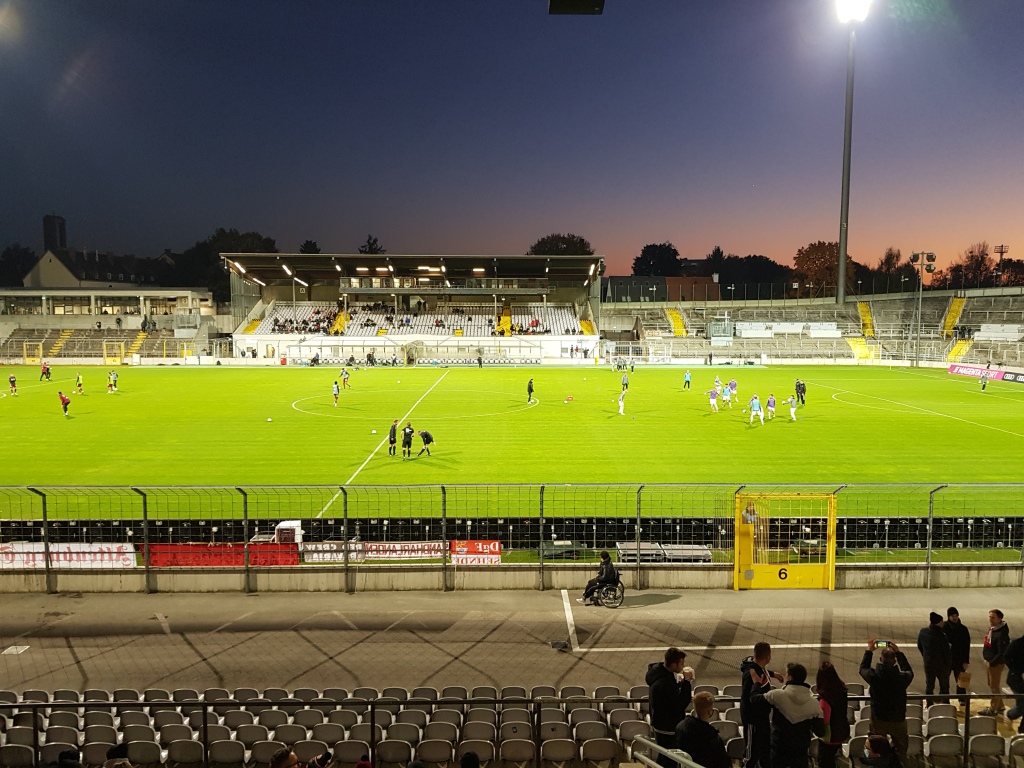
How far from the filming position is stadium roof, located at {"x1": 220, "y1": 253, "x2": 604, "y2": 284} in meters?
75.2

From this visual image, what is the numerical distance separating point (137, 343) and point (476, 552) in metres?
74.5

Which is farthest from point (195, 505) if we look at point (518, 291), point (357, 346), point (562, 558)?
point (518, 291)

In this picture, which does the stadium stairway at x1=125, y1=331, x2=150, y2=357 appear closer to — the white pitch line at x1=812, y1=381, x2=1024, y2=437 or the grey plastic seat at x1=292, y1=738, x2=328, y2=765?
the white pitch line at x1=812, y1=381, x2=1024, y2=437

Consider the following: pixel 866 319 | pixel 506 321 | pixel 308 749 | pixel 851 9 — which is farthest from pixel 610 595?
pixel 866 319

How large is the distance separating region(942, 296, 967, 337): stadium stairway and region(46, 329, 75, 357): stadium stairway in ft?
308

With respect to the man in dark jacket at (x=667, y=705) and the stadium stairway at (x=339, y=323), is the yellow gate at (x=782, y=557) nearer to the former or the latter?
the man in dark jacket at (x=667, y=705)

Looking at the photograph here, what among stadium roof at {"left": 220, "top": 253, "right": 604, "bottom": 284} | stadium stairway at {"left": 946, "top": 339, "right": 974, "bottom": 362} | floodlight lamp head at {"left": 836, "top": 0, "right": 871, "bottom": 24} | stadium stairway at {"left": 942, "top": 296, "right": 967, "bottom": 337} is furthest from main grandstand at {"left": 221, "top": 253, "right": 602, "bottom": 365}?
stadium stairway at {"left": 942, "top": 296, "right": 967, "bottom": 337}

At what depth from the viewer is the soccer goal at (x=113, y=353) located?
7056 cm

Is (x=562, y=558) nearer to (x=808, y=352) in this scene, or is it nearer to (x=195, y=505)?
(x=195, y=505)

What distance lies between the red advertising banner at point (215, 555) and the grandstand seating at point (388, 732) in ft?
16.1

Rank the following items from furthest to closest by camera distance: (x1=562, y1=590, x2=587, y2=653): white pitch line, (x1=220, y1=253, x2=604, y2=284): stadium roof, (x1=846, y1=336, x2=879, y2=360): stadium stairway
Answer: (x1=220, y1=253, x2=604, y2=284): stadium roof < (x1=846, y1=336, x2=879, y2=360): stadium stairway < (x1=562, y1=590, x2=587, y2=653): white pitch line

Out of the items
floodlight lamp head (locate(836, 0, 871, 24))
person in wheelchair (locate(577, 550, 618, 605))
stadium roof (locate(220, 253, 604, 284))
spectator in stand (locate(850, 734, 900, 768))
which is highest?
floodlight lamp head (locate(836, 0, 871, 24))

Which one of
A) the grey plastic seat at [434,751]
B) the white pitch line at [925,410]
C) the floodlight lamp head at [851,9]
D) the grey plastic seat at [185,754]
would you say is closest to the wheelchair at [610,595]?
the grey plastic seat at [434,751]

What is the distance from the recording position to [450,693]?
7980 mm
